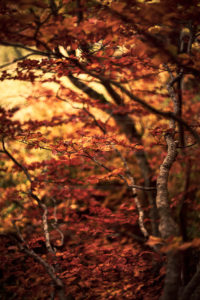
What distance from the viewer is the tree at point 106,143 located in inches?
78.2

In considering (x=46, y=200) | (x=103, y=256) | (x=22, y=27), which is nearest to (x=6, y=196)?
(x=46, y=200)

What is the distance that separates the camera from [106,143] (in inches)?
123

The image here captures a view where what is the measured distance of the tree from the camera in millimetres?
1986

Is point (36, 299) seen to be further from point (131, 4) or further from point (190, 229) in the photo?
point (131, 4)

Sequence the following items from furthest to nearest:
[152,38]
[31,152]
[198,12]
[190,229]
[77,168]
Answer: [77,168] < [31,152] < [190,229] < [198,12] < [152,38]

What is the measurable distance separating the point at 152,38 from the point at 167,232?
1.62 meters

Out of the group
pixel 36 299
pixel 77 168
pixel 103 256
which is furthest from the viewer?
pixel 77 168

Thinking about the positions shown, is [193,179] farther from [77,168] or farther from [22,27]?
[22,27]

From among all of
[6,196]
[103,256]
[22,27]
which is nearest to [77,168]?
[6,196]

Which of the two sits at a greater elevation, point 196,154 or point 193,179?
point 196,154

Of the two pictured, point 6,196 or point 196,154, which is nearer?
point 6,196

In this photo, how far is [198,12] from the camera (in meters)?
2.06

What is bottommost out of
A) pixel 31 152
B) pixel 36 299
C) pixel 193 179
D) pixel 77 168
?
pixel 36 299

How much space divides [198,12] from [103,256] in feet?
11.3
